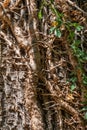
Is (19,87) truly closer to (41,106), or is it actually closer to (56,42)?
(41,106)

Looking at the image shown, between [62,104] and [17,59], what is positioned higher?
[17,59]

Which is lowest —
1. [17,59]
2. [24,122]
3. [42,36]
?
[24,122]

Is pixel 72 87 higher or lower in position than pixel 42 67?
lower

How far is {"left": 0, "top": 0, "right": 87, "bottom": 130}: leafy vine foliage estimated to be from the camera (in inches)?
59.0

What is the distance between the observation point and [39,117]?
4.96 feet

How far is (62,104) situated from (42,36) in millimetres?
350

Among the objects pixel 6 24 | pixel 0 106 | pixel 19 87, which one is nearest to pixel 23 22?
pixel 6 24

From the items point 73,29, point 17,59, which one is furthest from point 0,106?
point 73,29

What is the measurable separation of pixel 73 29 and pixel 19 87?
38 centimetres

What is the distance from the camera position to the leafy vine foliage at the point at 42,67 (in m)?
1.50

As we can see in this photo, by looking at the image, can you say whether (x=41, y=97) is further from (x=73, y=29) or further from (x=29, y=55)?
(x=73, y=29)

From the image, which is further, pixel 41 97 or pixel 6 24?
pixel 6 24

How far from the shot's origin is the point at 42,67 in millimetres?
1574

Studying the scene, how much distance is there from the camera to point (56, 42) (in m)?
1.61
